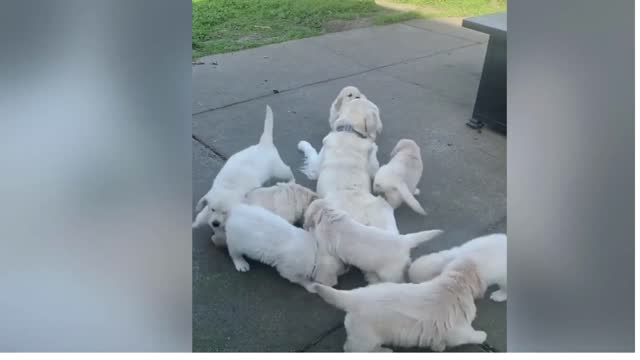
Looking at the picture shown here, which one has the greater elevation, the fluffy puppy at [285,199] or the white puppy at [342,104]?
the white puppy at [342,104]

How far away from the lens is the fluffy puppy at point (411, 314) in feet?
5.27

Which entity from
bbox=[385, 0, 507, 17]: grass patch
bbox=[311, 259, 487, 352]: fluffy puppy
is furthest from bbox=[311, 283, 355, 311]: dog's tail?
bbox=[385, 0, 507, 17]: grass patch

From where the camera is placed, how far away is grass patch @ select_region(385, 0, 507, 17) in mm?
2196

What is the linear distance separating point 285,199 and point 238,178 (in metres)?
0.18

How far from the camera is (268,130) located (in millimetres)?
2365

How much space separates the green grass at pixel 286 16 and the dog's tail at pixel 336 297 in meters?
1.17

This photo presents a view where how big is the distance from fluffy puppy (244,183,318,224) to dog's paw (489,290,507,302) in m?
0.62

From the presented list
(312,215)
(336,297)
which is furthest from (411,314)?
(312,215)

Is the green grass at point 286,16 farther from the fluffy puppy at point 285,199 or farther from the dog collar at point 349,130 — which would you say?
the fluffy puppy at point 285,199

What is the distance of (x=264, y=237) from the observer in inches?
72.3

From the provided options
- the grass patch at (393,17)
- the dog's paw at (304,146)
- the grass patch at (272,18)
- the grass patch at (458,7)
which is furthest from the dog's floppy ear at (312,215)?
the grass patch at (393,17)

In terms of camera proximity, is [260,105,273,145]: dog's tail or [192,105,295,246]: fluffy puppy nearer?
[192,105,295,246]: fluffy puppy

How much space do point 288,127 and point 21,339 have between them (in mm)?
1266

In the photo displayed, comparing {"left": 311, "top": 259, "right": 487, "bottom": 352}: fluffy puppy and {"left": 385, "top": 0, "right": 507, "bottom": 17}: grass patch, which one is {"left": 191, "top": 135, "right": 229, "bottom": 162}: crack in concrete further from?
{"left": 385, "top": 0, "right": 507, "bottom": 17}: grass patch
